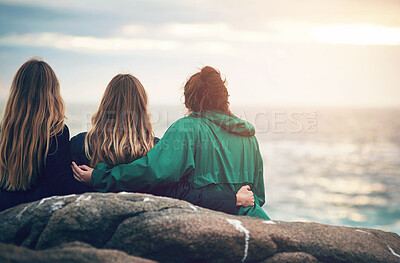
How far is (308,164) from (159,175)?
134 ft

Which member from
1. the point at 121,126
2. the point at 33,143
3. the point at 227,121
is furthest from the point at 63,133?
the point at 227,121

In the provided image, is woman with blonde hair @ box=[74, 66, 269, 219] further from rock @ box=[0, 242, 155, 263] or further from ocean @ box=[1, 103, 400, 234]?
ocean @ box=[1, 103, 400, 234]

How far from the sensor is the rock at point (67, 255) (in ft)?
8.43

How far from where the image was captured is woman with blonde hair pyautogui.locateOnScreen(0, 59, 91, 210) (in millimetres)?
3578

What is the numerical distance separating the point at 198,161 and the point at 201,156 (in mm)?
55

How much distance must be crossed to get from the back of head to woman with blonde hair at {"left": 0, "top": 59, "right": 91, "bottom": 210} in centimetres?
125

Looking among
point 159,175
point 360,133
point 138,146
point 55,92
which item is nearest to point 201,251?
point 159,175

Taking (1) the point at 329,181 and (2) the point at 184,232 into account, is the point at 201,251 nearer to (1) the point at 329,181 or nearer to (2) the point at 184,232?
(2) the point at 184,232

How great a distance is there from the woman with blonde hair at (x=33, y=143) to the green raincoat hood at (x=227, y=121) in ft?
4.31

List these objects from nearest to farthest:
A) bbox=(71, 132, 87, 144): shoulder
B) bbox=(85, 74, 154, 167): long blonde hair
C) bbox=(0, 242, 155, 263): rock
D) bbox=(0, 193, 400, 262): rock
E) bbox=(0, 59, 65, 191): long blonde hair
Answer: bbox=(0, 242, 155, 263): rock, bbox=(0, 193, 400, 262): rock, bbox=(0, 59, 65, 191): long blonde hair, bbox=(85, 74, 154, 167): long blonde hair, bbox=(71, 132, 87, 144): shoulder

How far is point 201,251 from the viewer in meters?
2.87

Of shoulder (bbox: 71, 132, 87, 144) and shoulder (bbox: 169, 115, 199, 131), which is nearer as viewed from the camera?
shoulder (bbox: 169, 115, 199, 131)

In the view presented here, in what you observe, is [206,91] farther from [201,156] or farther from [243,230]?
[243,230]

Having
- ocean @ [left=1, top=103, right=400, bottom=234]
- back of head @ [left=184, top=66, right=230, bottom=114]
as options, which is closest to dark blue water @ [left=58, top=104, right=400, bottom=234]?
ocean @ [left=1, top=103, right=400, bottom=234]
